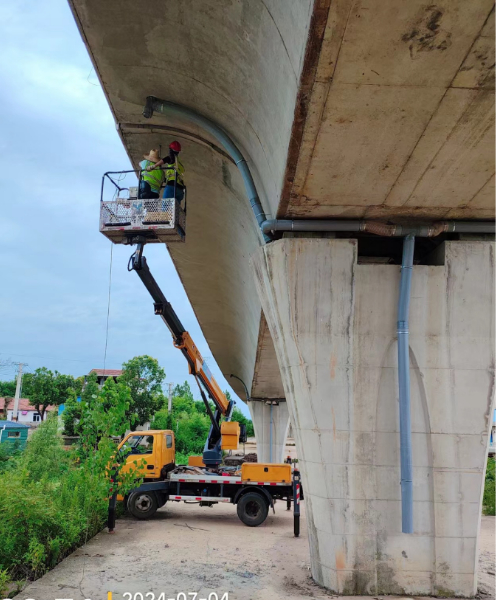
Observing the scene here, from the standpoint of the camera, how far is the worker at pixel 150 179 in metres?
8.92

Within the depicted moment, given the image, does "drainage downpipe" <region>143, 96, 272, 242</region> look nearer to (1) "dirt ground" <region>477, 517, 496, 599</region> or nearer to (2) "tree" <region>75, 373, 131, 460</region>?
(2) "tree" <region>75, 373, 131, 460</region>

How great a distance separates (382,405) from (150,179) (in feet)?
17.6

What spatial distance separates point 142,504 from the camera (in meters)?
12.5

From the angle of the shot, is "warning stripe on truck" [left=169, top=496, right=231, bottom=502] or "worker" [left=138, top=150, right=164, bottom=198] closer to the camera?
"worker" [left=138, top=150, right=164, bottom=198]

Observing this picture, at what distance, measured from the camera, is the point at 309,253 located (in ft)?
22.8

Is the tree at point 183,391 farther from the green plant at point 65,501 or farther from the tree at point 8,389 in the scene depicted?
the green plant at point 65,501

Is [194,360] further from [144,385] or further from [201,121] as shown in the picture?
[144,385]

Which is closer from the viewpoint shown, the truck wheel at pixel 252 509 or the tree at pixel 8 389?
the truck wheel at pixel 252 509

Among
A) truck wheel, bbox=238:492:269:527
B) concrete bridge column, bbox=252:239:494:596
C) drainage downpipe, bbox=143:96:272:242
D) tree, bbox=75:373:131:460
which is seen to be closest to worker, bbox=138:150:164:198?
drainage downpipe, bbox=143:96:272:242

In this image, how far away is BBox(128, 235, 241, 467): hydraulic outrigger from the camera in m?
12.3

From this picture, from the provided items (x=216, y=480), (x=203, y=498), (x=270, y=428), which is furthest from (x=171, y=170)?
(x=270, y=428)

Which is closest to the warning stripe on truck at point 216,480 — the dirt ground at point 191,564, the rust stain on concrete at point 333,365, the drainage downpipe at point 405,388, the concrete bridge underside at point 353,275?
the dirt ground at point 191,564

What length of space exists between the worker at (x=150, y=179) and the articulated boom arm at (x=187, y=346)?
1024mm

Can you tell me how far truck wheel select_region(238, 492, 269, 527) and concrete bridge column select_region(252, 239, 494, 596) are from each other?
17.8ft
